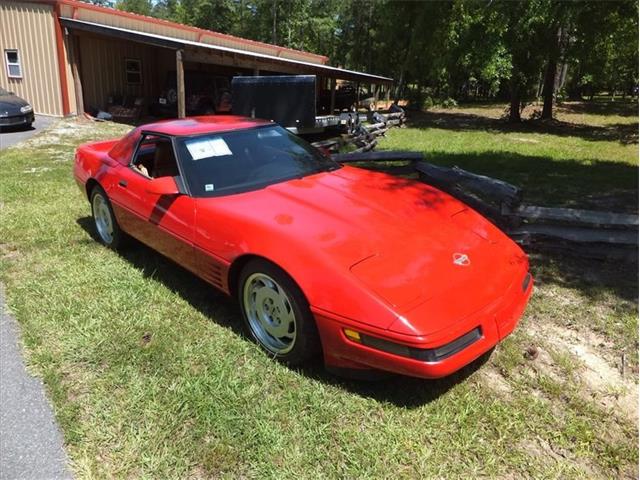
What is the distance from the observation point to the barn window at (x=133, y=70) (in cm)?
1938

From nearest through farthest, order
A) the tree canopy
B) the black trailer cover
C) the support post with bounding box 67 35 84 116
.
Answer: the black trailer cover → the tree canopy → the support post with bounding box 67 35 84 116

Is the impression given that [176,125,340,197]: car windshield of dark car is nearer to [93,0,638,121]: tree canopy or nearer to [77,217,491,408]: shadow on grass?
[77,217,491,408]: shadow on grass

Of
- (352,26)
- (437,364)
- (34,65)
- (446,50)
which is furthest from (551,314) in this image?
(352,26)

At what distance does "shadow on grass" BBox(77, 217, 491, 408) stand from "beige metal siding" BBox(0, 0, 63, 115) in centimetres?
1364

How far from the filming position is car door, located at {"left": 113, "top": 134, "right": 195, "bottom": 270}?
3598 mm

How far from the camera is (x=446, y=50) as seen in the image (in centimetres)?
1864

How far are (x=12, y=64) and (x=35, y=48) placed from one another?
5.46 feet

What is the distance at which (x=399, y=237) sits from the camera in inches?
119

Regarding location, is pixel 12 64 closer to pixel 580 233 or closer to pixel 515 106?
pixel 515 106

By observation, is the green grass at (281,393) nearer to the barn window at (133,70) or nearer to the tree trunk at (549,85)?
the tree trunk at (549,85)

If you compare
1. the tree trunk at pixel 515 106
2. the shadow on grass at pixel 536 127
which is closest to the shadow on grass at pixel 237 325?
the shadow on grass at pixel 536 127

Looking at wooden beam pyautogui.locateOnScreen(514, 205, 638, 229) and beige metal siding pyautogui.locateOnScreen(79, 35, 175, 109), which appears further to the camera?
beige metal siding pyautogui.locateOnScreen(79, 35, 175, 109)

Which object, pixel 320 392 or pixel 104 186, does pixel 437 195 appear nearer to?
pixel 320 392

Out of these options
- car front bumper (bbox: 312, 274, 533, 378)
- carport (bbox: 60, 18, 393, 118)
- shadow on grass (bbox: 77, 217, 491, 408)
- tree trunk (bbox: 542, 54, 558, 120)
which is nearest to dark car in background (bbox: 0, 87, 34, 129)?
carport (bbox: 60, 18, 393, 118)
